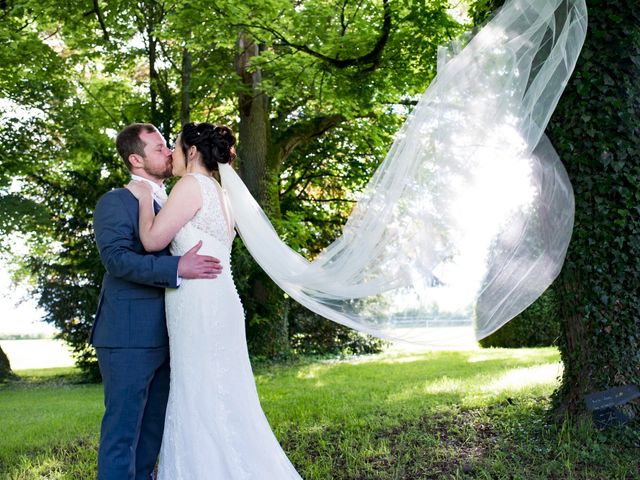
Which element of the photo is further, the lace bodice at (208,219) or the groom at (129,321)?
the lace bodice at (208,219)

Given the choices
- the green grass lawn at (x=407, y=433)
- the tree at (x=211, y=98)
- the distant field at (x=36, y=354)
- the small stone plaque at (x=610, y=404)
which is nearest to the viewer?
the green grass lawn at (x=407, y=433)

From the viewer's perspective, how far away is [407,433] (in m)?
5.34

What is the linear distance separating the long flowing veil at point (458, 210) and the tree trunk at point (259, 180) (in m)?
8.84

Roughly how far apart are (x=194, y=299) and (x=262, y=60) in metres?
8.03

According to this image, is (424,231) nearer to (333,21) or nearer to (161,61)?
(333,21)

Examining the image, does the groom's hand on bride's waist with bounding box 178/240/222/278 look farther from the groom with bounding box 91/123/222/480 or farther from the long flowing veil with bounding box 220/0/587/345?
the long flowing veil with bounding box 220/0/587/345

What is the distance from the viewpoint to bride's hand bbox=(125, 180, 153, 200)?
366 cm

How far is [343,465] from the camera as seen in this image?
15.5ft

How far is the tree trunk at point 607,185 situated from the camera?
187 inches

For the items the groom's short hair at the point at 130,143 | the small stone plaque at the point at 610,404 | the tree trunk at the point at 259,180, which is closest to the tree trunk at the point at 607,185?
the small stone plaque at the point at 610,404

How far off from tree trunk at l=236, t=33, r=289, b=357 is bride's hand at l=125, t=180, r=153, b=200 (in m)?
9.06

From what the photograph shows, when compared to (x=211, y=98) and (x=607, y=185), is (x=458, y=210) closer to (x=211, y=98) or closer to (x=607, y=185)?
(x=607, y=185)

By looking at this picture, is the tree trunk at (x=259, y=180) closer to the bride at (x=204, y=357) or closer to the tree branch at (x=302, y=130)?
the tree branch at (x=302, y=130)

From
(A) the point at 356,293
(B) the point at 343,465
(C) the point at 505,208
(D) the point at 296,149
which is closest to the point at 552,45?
(C) the point at 505,208
